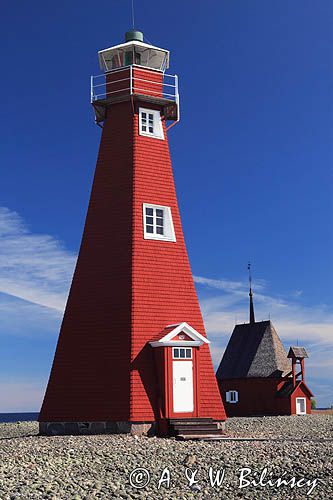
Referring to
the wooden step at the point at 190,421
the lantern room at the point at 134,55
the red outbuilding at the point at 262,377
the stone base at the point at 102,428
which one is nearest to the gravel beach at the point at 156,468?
the stone base at the point at 102,428

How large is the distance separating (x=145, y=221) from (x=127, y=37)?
279 inches

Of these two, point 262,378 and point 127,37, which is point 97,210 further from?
point 262,378

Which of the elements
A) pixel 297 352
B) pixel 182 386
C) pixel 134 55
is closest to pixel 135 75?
pixel 134 55

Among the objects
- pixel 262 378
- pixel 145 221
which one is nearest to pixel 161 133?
pixel 145 221

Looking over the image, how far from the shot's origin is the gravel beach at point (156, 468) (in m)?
11.6

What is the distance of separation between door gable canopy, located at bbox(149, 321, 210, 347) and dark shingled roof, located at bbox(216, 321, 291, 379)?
16962 mm

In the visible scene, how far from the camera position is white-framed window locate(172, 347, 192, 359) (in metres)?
21.0

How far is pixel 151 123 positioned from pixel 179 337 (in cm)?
765

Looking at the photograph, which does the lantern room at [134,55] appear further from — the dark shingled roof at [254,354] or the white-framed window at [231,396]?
the white-framed window at [231,396]

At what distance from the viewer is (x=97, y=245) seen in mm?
22328

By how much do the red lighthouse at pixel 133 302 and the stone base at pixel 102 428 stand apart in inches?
1.2

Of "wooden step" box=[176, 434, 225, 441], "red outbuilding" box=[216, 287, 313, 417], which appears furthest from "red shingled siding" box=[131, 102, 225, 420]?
"red outbuilding" box=[216, 287, 313, 417]

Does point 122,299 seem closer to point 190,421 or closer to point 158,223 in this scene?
point 158,223

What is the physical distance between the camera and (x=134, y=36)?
2447cm
